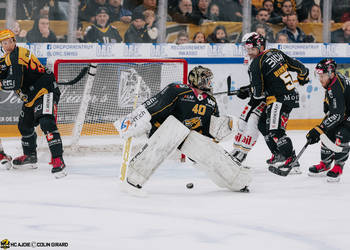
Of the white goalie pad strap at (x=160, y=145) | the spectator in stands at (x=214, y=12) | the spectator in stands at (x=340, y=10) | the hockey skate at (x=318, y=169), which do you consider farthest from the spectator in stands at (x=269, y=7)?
the white goalie pad strap at (x=160, y=145)

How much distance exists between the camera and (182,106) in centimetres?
442

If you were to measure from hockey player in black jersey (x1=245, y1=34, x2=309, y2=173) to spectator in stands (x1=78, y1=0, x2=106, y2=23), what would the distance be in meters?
2.48

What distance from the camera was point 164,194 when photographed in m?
4.58

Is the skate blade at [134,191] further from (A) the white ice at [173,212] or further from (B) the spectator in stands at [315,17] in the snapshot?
(B) the spectator in stands at [315,17]

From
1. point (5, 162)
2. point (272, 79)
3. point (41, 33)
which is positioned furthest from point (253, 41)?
point (41, 33)

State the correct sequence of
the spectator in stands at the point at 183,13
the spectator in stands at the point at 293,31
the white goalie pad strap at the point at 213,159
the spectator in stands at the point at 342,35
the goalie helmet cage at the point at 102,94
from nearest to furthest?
the white goalie pad strap at the point at 213,159
the goalie helmet cage at the point at 102,94
the spectator in stands at the point at 183,13
the spectator in stands at the point at 293,31
the spectator in stands at the point at 342,35

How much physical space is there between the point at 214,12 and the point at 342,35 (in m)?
1.79

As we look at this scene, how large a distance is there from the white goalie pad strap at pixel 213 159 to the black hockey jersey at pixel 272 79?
1101 millimetres

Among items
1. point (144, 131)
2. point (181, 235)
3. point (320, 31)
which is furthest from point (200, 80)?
point (320, 31)

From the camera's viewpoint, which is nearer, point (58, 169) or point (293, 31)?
point (58, 169)

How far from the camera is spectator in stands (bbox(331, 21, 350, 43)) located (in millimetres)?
8473

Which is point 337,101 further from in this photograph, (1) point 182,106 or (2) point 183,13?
(2) point 183,13

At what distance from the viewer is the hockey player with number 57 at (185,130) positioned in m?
4.35

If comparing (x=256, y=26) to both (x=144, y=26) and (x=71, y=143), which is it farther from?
(x=71, y=143)
